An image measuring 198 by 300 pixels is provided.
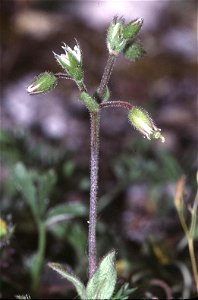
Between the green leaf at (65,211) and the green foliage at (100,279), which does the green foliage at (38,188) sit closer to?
the green leaf at (65,211)

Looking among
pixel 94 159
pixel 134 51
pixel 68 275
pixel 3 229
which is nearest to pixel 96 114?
pixel 94 159

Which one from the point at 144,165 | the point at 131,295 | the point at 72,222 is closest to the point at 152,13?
the point at 144,165

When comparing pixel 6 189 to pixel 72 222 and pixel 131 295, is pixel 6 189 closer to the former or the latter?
pixel 72 222

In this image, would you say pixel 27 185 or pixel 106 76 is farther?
pixel 27 185

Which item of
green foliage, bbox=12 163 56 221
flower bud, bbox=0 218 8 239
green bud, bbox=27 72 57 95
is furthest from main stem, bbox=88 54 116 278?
green foliage, bbox=12 163 56 221

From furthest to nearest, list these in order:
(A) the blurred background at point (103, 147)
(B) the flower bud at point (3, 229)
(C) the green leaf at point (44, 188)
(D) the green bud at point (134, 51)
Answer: (A) the blurred background at point (103, 147)
(C) the green leaf at point (44, 188)
(B) the flower bud at point (3, 229)
(D) the green bud at point (134, 51)

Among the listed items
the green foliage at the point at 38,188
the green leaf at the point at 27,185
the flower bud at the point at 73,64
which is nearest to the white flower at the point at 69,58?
the flower bud at the point at 73,64

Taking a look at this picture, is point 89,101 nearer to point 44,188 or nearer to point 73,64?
point 73,64
